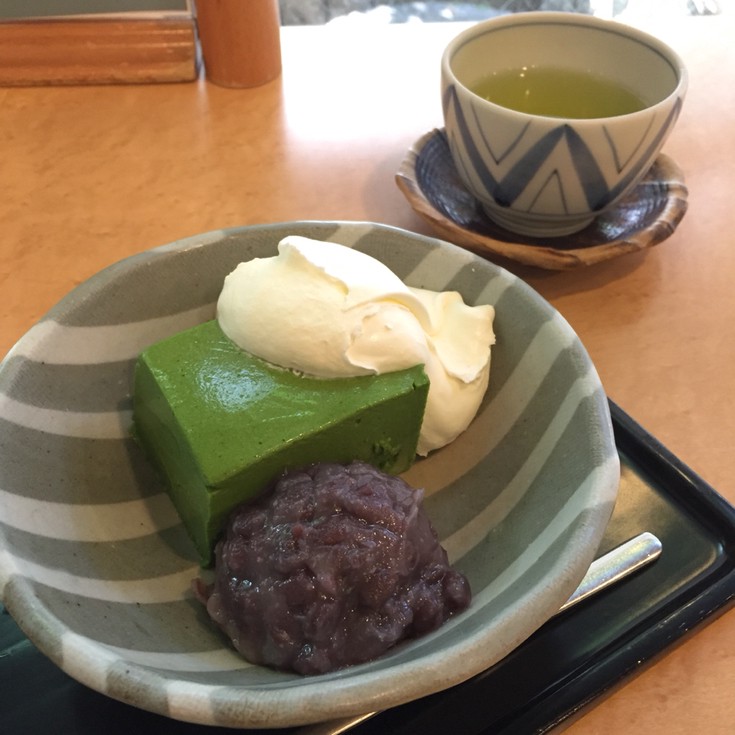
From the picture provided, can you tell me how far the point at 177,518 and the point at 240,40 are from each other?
1165mm

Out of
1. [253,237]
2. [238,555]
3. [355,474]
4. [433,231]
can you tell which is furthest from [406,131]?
[238,555]

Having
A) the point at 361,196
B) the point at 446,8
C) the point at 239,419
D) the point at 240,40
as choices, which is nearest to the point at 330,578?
the point at 239,419

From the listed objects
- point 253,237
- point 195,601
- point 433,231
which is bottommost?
Answer: point 195,601

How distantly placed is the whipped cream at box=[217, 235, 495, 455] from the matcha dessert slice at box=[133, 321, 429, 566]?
0.9 inches

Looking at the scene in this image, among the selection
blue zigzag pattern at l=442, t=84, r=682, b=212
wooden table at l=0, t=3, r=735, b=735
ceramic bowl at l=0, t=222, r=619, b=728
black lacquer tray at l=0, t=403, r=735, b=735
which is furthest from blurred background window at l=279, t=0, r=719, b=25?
black lacquer tray at l=0, t=403, r=735, b=735

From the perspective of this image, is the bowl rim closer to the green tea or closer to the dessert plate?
the green tea

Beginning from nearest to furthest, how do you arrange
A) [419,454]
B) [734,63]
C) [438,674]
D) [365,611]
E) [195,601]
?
[438,674], [365,611], [195,601], [419,454], [734,63]

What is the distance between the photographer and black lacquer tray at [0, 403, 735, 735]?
760 mm

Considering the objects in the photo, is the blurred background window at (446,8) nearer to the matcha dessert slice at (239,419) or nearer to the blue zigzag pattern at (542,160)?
the blue zigzag pattern at (542,160)

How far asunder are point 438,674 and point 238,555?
10.9 inches

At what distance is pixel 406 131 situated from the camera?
170 centimetres

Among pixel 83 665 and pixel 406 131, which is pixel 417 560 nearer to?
pixel 83 665

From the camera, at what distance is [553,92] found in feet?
4.55

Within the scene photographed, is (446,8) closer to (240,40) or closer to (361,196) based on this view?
(240,40)
